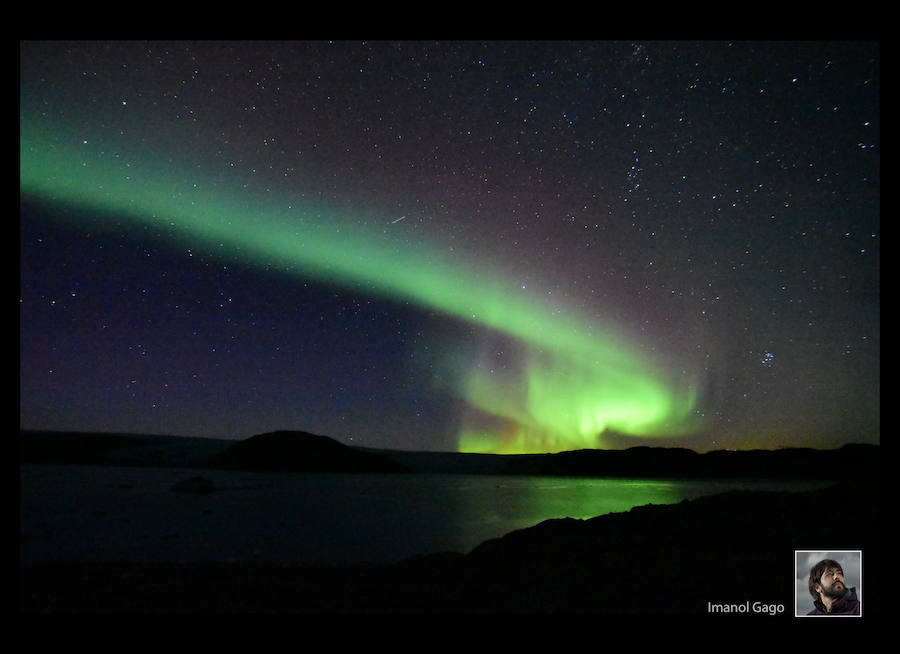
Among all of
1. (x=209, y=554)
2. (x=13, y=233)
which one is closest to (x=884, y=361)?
(x=13, y=233)

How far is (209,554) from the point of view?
39.6 ft

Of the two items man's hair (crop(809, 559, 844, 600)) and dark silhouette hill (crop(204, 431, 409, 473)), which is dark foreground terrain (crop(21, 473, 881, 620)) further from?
dark silhouette hill (crop(204, 431, 409, 473))

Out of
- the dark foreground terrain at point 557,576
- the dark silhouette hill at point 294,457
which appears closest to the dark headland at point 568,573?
the dark foreground terrain at point 557,576

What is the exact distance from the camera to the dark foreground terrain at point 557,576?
5.98 metres

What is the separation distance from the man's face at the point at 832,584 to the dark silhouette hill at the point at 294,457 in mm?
105602

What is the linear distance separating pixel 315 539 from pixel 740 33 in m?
18.1

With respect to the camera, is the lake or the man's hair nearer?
the man's hair

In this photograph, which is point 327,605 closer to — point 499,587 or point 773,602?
point 499,587

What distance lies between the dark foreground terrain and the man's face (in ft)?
0.82

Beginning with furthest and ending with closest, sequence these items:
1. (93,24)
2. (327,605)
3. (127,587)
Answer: (127,587)
(327,605)
(93,24)

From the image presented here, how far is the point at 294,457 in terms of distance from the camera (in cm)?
10238

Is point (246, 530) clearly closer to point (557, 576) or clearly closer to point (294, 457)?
point (557, 576)

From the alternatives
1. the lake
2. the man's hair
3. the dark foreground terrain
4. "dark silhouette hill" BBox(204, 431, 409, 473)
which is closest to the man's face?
the man's hair

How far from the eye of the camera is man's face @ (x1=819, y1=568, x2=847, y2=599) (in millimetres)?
5465
